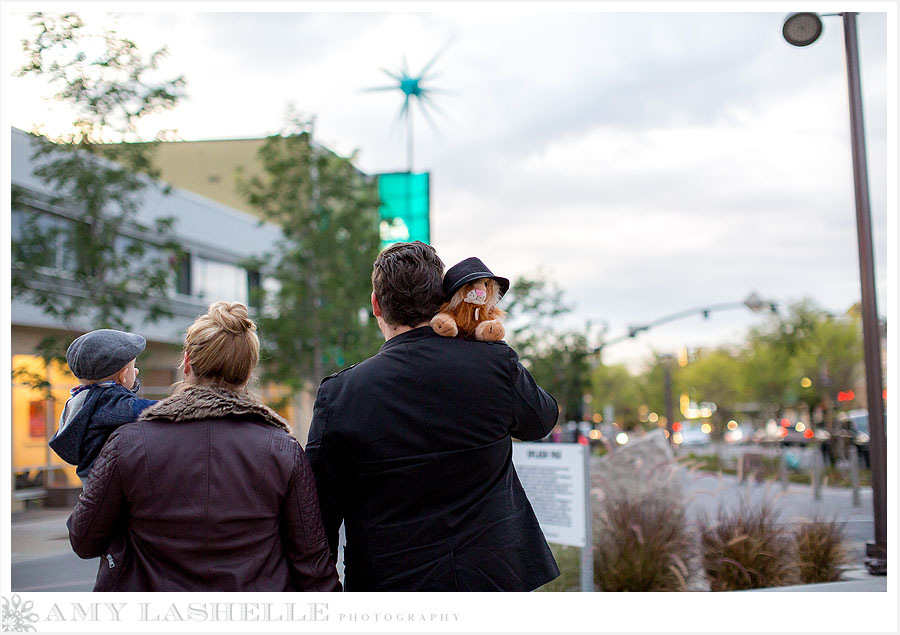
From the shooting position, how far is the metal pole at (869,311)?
6348mm

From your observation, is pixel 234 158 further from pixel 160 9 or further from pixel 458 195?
pixel 160 9

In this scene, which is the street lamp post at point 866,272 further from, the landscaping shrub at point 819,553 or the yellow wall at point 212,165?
the yellow wall at point 212,165

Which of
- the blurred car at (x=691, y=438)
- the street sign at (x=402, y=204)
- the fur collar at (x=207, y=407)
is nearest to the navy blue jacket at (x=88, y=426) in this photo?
the fur collar at (x=207, y=407)

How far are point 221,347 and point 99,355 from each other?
0.44 meters

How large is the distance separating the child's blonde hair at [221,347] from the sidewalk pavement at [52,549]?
287cm

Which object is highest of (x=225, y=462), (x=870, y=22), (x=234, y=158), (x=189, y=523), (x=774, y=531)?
(x=234, y=158)

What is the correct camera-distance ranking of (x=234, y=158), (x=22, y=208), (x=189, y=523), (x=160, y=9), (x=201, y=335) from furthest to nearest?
(x=234, y=158)
(x=22, y=208)
(x=160, y=9)
(x=201, y=335)
(x=189, y=523)

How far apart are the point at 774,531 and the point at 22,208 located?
887 cm

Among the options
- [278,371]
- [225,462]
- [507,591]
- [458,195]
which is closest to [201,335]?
[225,462]

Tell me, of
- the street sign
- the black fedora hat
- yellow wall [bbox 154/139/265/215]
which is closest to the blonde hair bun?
the black fedora hat

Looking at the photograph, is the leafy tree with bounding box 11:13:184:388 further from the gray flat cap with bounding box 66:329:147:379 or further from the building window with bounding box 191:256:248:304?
the building window with bounding box 191:256:248:304

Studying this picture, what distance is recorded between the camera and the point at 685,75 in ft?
54.1

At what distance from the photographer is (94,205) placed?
34.0 feet

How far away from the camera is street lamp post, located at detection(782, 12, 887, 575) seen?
6.31 m
